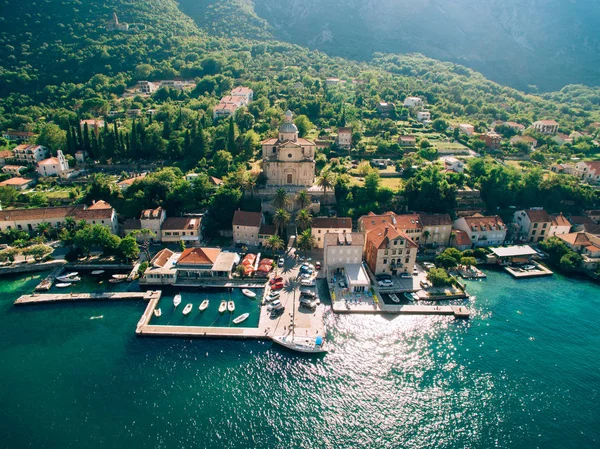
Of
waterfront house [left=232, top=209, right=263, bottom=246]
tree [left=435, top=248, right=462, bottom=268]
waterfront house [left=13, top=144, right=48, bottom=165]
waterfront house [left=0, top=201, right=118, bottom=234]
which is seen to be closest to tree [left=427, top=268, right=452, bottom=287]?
tree [left=435, top=248, right=462, bottom=268]

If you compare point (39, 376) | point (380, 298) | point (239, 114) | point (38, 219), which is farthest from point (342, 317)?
point (239, 114)

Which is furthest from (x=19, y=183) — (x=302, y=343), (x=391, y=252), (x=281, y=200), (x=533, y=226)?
(x=533, y=226)

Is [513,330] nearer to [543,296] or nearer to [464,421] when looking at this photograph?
[543,296]

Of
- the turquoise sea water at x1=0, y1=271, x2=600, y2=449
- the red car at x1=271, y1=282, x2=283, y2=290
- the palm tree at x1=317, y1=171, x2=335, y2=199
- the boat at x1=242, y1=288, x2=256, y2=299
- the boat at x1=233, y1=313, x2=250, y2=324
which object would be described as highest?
the palm tree at x1=317, y1=171, x2=335, y2=199

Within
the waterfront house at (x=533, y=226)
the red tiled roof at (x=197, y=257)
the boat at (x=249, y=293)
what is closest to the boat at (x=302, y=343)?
the boat at (x=249, y=293)

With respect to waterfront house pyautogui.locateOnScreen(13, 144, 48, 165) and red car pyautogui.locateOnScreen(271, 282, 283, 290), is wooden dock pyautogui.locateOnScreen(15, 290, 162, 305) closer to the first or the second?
red car pyautogui.locateOnScreen(271, 282, 283, 290)

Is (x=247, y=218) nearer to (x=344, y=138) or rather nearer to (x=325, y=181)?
(x=325, y=181)
